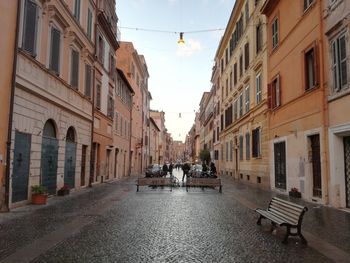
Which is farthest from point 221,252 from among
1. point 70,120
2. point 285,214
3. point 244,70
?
point 244,70

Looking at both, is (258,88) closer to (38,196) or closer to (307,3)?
(307,3)

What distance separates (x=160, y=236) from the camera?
8.34 meters

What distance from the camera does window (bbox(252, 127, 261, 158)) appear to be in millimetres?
25406

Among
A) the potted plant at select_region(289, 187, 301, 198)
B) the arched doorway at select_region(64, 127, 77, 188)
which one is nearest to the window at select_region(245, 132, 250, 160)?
the potted plant at select_region(289, 187, 301, 198)

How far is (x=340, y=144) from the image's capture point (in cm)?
1352

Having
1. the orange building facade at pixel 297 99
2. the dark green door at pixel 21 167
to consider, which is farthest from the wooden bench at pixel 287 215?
the dark green door at pixel 21 167

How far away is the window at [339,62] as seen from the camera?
13039mm

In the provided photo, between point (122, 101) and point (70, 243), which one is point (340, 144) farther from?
point (122, 101)

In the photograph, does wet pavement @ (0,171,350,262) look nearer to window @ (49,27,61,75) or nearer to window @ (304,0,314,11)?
window @ (49,27,61,75)

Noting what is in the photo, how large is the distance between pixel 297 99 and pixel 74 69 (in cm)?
1109

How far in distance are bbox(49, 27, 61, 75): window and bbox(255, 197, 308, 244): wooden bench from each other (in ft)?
36.5

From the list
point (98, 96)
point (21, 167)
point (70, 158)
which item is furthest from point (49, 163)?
point (98, 96)

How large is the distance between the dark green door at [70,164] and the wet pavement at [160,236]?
224 inches

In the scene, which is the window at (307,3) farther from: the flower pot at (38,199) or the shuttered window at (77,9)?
the flower pot at (38,199)
